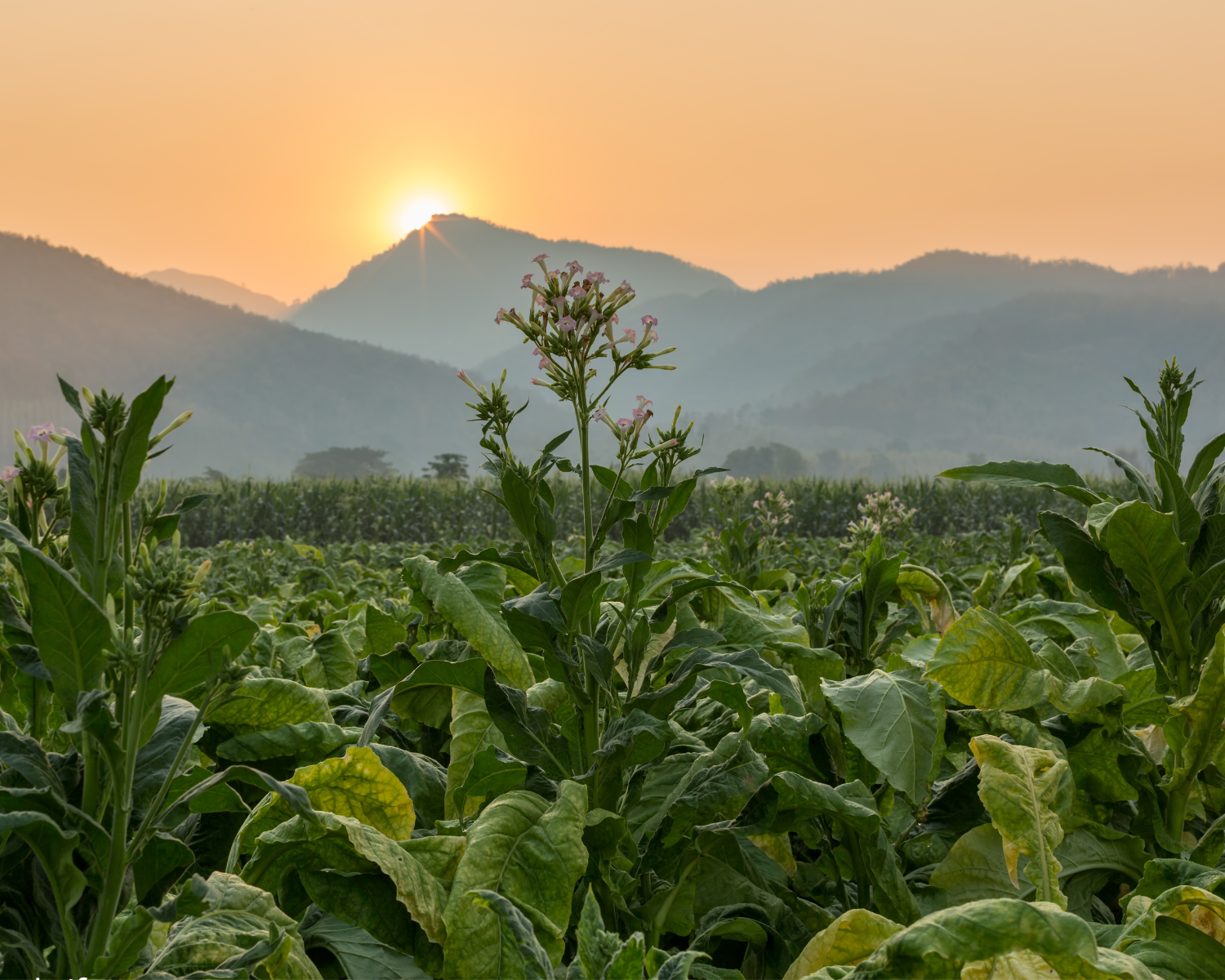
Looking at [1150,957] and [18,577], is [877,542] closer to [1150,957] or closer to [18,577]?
[1150,957]

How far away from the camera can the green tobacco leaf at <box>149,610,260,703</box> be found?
34.3 inches

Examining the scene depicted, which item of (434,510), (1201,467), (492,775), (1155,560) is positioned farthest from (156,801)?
(434,510)

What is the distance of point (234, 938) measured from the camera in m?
0.95

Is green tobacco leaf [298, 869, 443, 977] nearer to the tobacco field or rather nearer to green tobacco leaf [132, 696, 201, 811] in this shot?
the tobacco field

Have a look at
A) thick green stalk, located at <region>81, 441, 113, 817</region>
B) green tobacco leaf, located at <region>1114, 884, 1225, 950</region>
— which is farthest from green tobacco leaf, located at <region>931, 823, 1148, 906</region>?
thick green stalk, located at <region>81, 441, 113, 817</region>

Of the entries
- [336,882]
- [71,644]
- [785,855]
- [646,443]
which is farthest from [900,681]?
[71,644]

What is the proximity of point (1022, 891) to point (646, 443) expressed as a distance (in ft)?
3.20

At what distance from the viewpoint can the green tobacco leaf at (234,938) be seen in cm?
88

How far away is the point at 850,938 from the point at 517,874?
43cm

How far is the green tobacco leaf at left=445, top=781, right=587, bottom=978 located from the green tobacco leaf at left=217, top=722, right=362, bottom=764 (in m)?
0.37

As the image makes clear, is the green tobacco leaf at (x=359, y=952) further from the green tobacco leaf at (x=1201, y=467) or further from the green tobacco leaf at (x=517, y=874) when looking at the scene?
the green tobacco leaf at (x=1201, y=467)

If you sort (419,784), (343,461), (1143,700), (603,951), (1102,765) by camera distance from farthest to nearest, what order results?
(343,461)
(1143,700)
(1102,765)
(419,784)
(603,951)

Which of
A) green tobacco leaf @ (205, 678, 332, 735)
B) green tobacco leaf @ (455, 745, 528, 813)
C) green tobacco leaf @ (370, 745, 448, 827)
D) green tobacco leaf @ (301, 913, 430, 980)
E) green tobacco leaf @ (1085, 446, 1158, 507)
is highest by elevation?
green tobacco leaf @ (1085, 446, 1158, 507)

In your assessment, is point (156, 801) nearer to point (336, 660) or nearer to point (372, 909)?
point (372, 909)
